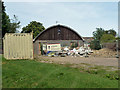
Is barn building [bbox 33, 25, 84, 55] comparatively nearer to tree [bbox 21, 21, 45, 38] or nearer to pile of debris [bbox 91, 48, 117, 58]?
pile of debris [bbox 91, 48, 117, 58]

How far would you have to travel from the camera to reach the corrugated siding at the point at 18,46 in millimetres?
11953

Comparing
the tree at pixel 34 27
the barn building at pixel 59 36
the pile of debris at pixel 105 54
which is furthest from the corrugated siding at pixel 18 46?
the tree at pixel 34 27

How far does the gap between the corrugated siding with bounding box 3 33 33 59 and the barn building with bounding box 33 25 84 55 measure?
14379 mm

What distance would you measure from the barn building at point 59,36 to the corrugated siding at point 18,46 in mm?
14379

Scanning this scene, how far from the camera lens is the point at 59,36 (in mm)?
28594

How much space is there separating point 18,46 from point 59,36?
17.0 meters

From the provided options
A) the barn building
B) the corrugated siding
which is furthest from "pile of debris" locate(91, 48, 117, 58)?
the corrugated siding

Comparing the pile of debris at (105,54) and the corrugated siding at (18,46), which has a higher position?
the corrugated siding at (18,46)

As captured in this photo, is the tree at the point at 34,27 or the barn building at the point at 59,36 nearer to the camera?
the barn building at the point at 59,36

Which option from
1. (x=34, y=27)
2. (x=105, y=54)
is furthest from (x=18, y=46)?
(x=34, y=27)

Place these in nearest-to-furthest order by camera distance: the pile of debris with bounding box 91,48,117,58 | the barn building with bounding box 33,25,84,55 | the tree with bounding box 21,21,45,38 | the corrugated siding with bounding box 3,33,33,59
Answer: the corrugated siding with bounding box 3,33,33,59 < the pile of debris with bounding box 91,48,117,58 < the barn building with bounding box 33,25,84,55 < the tree with bounding box 21,21,45,38

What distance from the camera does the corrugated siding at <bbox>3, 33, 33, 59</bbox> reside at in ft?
39.2

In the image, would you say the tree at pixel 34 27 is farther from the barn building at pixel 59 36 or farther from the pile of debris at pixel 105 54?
the pile of debris at pixel 105 54

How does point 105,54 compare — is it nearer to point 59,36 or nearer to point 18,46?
point 18,46
